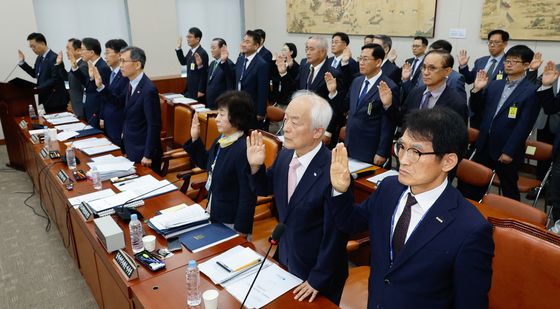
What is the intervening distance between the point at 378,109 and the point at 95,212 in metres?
2.46

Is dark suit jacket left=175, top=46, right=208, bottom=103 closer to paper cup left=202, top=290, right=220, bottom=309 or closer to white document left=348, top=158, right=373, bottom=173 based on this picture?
white document left=348, top=158, right=373, bottom=173

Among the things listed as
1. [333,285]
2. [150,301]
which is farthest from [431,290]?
[150,301]

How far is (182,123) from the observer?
14.9 ft

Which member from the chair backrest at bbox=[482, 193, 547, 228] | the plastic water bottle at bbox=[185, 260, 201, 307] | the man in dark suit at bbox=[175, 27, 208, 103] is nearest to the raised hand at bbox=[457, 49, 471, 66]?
the chair backrest at bbox=[482, 193, 547, 228]

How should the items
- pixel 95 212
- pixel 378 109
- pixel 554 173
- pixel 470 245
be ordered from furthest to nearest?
pixel 378 109
pixel 554 173
pixel 95 212
pixel 470 245

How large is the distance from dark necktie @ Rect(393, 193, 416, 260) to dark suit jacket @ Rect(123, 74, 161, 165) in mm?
2671

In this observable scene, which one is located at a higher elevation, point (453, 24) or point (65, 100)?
point (453, 24)

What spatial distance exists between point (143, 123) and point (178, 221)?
1811 mm

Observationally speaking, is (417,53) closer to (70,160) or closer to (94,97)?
(94,97)

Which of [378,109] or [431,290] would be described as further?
[378,109]

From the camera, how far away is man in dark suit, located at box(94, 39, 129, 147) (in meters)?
4.13

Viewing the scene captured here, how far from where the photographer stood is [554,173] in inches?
132

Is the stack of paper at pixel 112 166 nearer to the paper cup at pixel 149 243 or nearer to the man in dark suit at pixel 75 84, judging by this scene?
the paper cup at pixel 149 243

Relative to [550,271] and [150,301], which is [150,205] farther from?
[550,271]
